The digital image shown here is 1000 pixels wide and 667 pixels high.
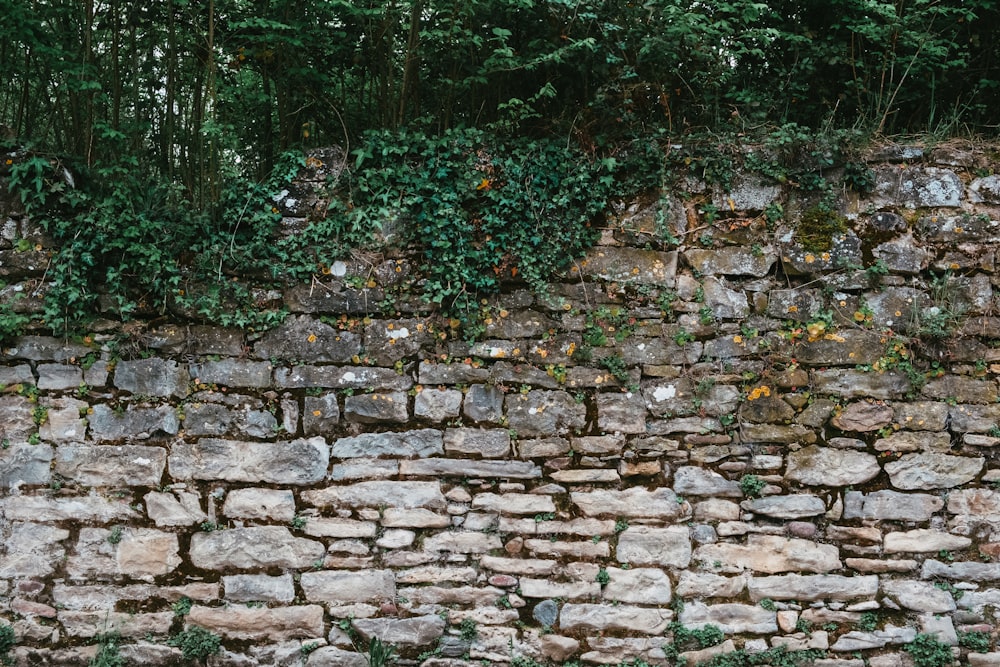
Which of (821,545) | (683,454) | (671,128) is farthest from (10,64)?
(821,545)

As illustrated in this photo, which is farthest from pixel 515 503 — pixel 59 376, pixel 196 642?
pixel 59 376

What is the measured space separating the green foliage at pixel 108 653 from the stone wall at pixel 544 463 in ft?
0.13

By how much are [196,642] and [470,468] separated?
62.2 inches

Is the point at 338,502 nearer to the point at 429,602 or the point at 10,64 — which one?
the point at 429,602

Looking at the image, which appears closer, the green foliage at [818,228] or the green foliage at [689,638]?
the green foliage at [689,638]

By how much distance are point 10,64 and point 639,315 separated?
3.75 meters

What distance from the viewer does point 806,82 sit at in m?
3.69

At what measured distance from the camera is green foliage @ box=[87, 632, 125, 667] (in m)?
3.15

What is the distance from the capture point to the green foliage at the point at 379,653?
3.09 m

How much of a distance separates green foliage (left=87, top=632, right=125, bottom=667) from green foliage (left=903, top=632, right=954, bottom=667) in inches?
152

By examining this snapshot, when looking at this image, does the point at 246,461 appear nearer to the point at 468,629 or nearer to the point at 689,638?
the point at 468,629

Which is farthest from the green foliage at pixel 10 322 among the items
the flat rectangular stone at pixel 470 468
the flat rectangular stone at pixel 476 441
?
the flat rectangular stone at pixel 476 441

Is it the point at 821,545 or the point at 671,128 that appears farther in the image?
the point at 671,128

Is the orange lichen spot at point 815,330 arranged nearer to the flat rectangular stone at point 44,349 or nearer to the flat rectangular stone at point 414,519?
the flat rectangular stone at point 414,519
